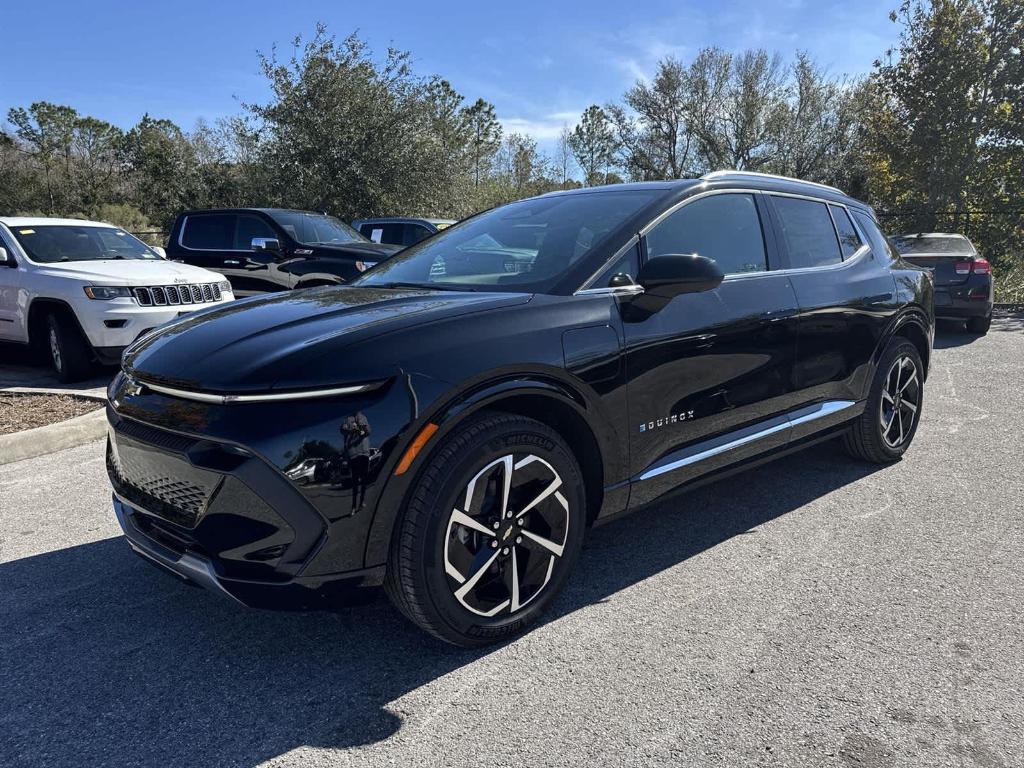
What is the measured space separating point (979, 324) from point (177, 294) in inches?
429

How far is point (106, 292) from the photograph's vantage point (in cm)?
671

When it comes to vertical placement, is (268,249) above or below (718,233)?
above

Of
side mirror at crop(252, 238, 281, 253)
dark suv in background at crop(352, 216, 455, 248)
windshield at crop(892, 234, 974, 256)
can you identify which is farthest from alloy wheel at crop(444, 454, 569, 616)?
dark suv in background at crop(352, 216, 455, 248)

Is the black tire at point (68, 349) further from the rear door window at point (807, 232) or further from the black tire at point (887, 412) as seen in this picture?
the black tire at point (887, 412)

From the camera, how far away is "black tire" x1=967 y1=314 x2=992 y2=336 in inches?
419

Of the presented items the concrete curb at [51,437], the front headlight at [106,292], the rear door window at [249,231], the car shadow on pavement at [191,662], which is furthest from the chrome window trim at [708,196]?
the rear door window at [249,231]

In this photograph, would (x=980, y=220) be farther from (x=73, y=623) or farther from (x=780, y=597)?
(x=73, y=623)

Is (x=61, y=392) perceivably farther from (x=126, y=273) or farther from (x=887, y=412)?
(x=887, y=412)

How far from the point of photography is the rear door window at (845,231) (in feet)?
13.9

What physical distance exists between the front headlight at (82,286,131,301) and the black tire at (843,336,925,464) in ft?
20.6

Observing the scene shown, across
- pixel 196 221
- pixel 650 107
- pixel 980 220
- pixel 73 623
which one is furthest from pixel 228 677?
pixel 650 107

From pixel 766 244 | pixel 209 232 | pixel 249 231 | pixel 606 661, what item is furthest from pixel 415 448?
pixel 209 232

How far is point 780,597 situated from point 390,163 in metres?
20.3

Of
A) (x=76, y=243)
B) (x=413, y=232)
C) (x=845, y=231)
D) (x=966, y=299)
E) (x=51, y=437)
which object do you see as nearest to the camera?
(x=845, y=231)
